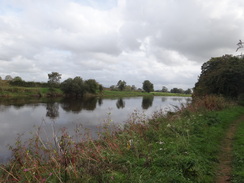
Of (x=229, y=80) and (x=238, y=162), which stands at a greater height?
(x=229, y=80)

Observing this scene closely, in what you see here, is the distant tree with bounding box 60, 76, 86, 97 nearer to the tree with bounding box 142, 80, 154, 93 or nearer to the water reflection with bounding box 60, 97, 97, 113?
the water reflection with bounding box 60, 97, 97, 113

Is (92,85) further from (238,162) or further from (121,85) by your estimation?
(238,162)

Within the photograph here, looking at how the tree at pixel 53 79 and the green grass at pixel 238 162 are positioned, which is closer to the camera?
the green grass at pixel 238 162

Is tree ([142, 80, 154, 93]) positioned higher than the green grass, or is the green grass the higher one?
tree ([142, 80, 154, 93])

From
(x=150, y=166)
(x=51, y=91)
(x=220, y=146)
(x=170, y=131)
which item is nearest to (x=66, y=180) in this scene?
(x=150, y=166)

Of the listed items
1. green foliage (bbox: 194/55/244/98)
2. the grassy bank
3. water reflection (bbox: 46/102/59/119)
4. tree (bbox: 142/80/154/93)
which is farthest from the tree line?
the grassy bank

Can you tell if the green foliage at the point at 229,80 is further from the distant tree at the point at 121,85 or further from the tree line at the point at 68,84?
the distant tree at the point at 121,85

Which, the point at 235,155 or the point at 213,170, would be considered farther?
the point at 235,155

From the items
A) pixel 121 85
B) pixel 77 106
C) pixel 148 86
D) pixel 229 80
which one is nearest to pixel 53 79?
pixel 77 106

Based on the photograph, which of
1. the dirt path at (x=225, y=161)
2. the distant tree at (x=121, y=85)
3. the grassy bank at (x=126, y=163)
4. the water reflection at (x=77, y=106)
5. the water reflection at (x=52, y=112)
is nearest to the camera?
the grassy bank at (x=126, y=163)

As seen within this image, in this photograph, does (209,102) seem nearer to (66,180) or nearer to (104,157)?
(104,157)

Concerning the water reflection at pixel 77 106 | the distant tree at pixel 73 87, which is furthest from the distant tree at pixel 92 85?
the water reflection at pixel 77 106

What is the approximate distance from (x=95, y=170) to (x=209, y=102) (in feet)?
42.8

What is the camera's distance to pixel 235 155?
16.3ft
